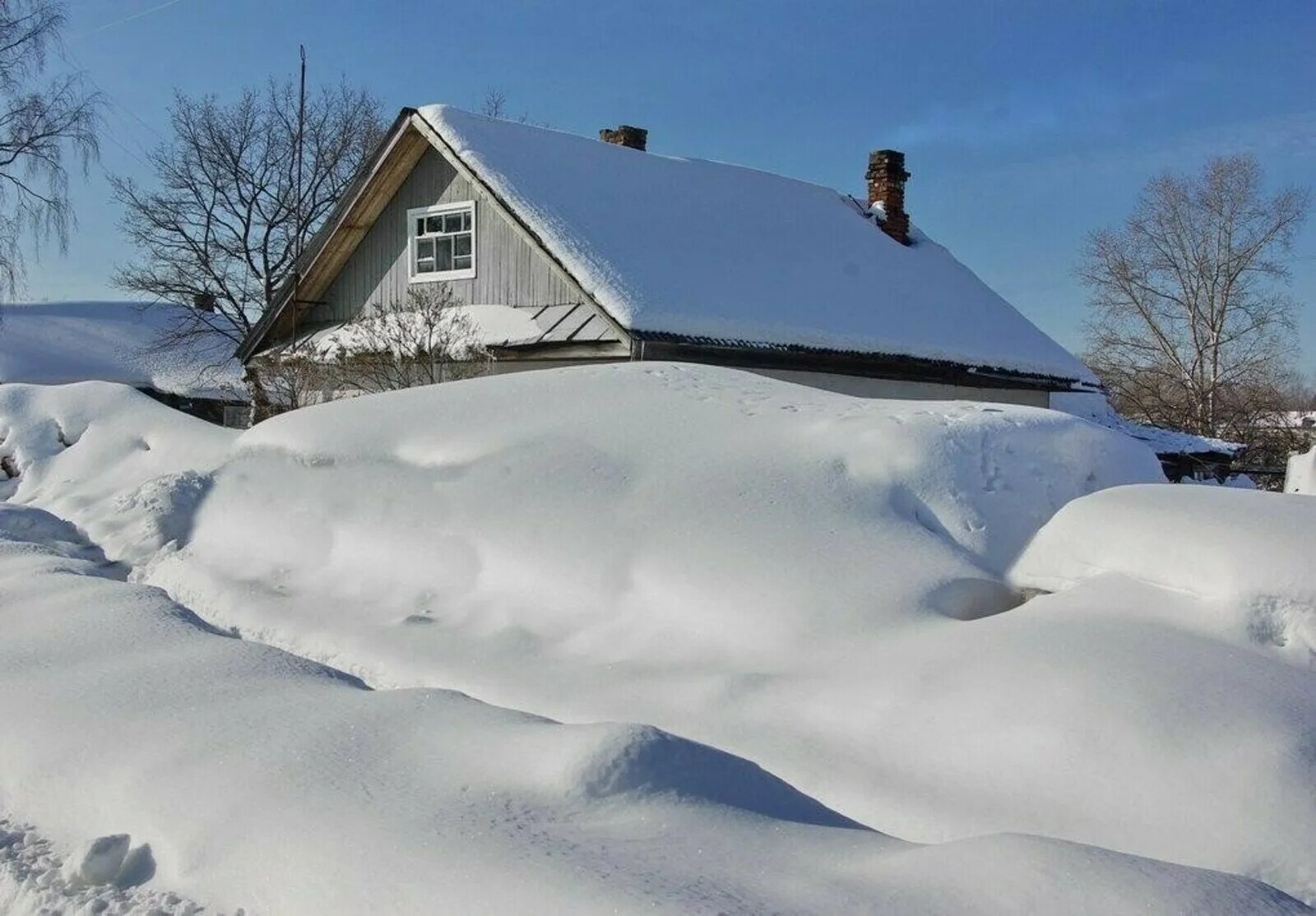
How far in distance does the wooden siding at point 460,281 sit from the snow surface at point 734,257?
55 centimetres

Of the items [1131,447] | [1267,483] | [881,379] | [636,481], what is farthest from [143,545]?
[1267,483]

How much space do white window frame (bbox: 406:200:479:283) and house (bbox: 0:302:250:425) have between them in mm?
10872

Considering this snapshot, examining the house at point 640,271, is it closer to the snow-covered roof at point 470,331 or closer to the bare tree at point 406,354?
the snow-covered roof at point 470,331

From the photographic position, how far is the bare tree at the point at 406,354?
11406 millimetres

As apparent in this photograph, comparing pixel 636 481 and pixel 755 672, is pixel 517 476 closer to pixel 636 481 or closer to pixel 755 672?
pixel 636 481

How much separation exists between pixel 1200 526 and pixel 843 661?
127 cm

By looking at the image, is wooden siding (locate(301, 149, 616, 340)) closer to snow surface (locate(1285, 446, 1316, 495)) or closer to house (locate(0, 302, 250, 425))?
snow surface (locate(1285, 446, 1316, 495))

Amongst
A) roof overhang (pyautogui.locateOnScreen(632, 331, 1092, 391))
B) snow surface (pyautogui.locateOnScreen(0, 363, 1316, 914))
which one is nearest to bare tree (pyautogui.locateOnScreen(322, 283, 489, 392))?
roof overhang (pyautogui.locateOnScreen(632, 331, 1092, 391))

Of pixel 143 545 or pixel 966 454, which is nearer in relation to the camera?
pixel 966 454

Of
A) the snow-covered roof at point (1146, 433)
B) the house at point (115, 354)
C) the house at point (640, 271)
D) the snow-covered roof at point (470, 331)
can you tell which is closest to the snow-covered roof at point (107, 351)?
the house at point (115, 354)

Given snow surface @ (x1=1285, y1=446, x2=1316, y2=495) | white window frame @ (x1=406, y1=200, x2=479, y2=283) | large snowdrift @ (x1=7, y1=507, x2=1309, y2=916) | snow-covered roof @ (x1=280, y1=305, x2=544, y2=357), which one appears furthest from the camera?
white window frame @ (x1=406, y1=200, x2=479, y2=283)

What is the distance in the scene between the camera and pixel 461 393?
6.12 meters

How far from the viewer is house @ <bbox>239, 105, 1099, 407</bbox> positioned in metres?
12.7

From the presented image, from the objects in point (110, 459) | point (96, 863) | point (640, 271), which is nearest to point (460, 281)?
point (640, 271)
